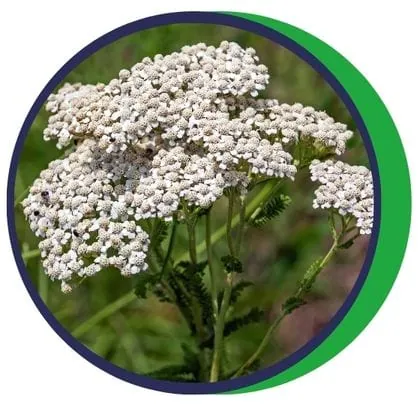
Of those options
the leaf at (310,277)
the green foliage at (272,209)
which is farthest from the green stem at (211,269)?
the leaf at (310,277)

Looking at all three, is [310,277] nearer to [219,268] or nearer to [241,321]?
[241,321]

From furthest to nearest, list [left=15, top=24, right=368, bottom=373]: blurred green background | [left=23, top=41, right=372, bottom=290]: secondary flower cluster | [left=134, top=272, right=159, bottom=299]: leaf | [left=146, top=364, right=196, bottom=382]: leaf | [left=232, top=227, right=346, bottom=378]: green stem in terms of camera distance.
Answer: [left=15, top=24, right=368, bottom=373]: blurred green background
[left=146, top=364, right=196, bottom=382]: leaf
[left=134, top=272, right=159, bottom=299]: leaf
[left=232, top=227, right=346, bottom=378]: green stem
[left=23, top=41, right=372, bottom=290]: secondary flower cluster

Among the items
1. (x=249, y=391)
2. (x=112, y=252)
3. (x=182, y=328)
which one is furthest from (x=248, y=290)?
(x=112, y=252)

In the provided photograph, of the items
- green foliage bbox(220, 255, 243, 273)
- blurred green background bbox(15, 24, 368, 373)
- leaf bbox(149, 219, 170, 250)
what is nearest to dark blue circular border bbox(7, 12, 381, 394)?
blurred green background bbox(15, 24, 368, 373)

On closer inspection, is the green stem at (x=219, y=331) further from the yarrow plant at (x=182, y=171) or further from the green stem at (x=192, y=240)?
the green stem at (x=192, y=240)

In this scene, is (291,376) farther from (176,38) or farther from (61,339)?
(176,38)

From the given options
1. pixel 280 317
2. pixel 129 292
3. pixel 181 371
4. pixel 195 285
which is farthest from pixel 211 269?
pixel 129 292

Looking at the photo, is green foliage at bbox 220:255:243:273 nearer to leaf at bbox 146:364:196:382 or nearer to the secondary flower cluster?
the secondary flower cluster
